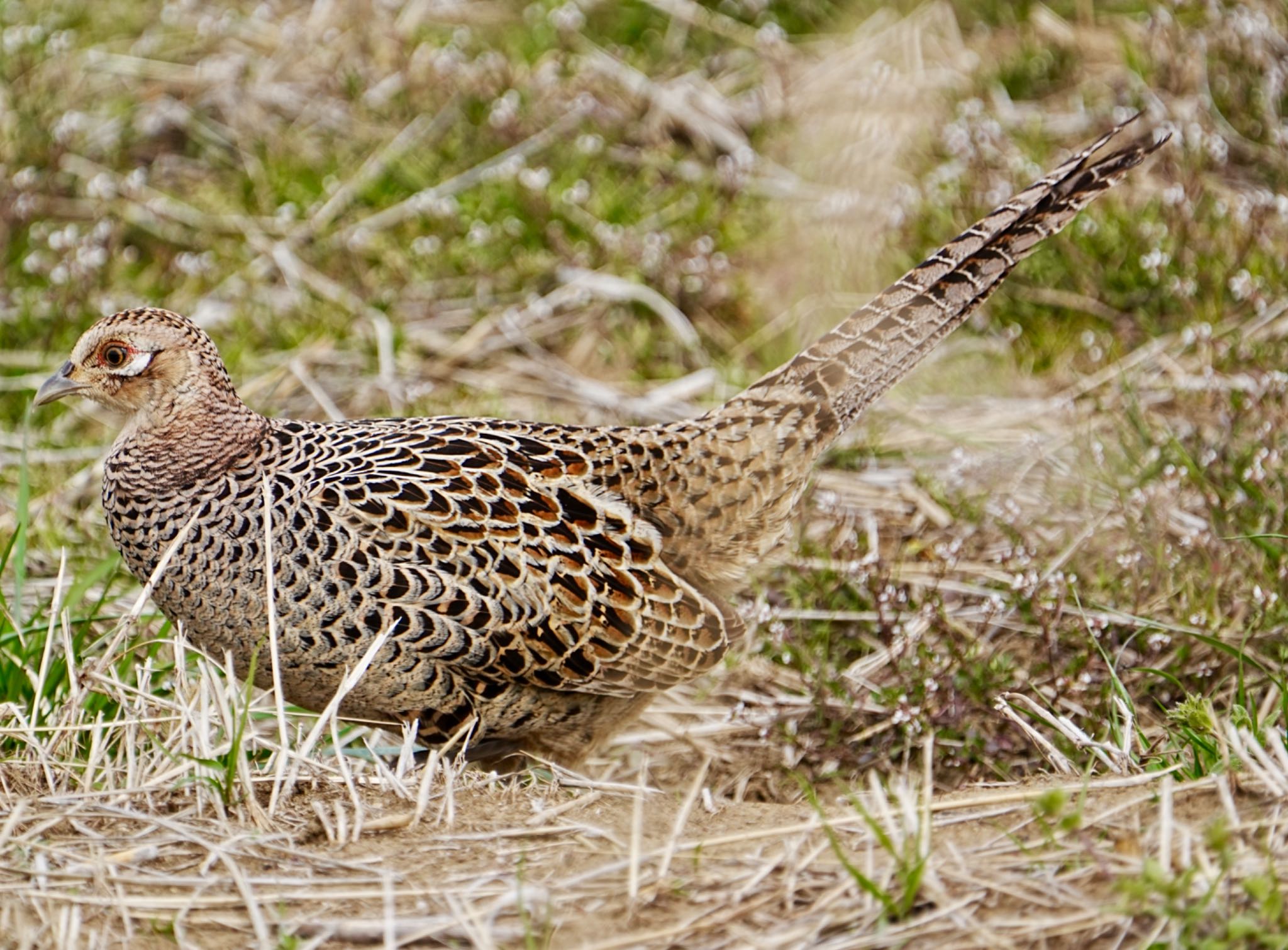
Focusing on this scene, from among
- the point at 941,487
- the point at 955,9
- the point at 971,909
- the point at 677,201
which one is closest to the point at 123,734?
the point at 971,909

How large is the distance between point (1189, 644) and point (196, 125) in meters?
5.43

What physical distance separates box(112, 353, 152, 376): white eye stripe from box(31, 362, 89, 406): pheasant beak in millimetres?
147

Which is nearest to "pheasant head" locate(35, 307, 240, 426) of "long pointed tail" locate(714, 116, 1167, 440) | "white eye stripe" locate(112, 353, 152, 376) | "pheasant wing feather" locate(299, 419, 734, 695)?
"white eye stripe" locate(112, 353, 152, 376)

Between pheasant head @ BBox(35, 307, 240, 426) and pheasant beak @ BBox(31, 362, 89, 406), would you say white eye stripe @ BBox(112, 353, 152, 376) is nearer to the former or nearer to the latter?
pheasant head @ BBox(35, 307, 240, 426)

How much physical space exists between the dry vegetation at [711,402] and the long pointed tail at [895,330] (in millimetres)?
613

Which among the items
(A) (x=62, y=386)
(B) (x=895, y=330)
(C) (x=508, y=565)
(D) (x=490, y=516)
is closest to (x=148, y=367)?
(A) (x=62, y=386)

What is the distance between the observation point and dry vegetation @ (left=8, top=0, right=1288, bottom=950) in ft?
10.4

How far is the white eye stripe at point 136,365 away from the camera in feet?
14.0

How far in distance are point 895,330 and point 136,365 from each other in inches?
84.5

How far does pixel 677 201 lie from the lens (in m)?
7.29

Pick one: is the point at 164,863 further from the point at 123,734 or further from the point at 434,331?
the point at 434,331

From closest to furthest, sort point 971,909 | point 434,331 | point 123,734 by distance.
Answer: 1. point 971,909
2. point 123,734
3. point 434,331

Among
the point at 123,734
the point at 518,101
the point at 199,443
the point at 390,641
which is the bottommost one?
the point at 123,734

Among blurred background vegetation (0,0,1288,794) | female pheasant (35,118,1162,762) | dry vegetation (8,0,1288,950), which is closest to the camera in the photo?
dry vegetation (8,0,1288,950)
